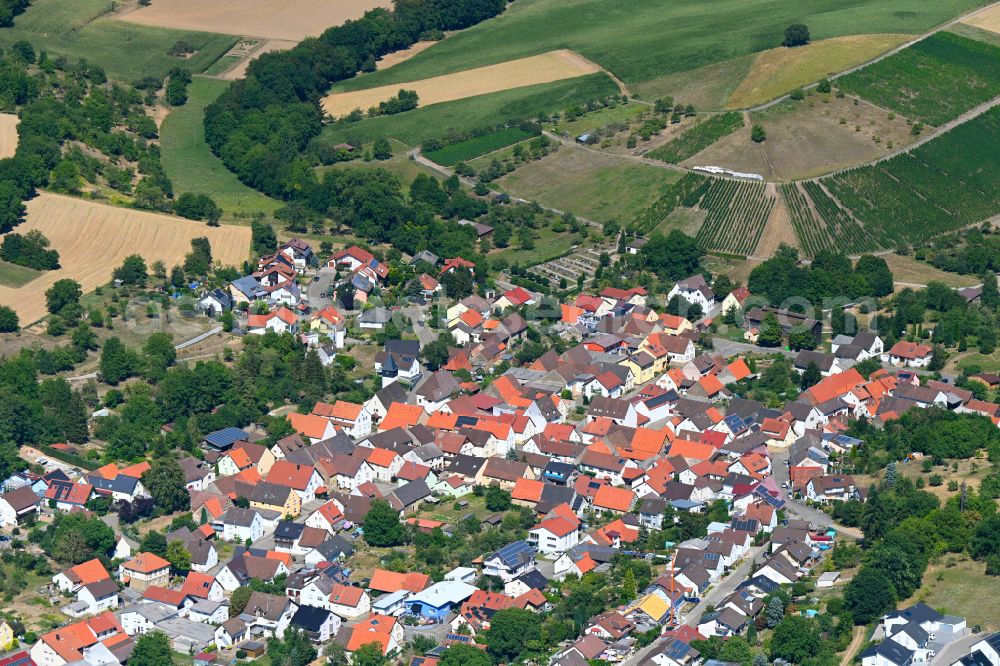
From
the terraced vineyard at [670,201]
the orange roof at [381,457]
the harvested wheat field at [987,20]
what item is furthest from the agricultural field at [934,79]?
the orange roof at [381,457]

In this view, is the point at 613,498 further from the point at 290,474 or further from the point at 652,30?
the point at 652,30

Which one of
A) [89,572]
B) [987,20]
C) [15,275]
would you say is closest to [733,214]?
[987,20]

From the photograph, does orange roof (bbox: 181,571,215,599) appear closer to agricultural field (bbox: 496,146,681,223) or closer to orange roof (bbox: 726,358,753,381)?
orange roof (bbox: 726,358,753,381)

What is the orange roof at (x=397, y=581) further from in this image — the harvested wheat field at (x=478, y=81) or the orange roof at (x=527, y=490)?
the harvested wheat field at (x=478, y=81)

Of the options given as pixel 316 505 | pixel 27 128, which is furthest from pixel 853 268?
pixel 27 128

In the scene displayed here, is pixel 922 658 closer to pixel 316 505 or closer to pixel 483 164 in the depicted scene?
pixel 316 505

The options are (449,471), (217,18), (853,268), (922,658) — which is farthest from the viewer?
(217,18)

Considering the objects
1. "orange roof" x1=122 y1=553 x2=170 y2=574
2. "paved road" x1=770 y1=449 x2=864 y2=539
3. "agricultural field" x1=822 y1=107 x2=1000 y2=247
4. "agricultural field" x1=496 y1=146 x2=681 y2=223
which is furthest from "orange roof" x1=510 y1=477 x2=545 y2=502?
"agricultural field" x1=822 y1=107 x2=1000 y2=247
